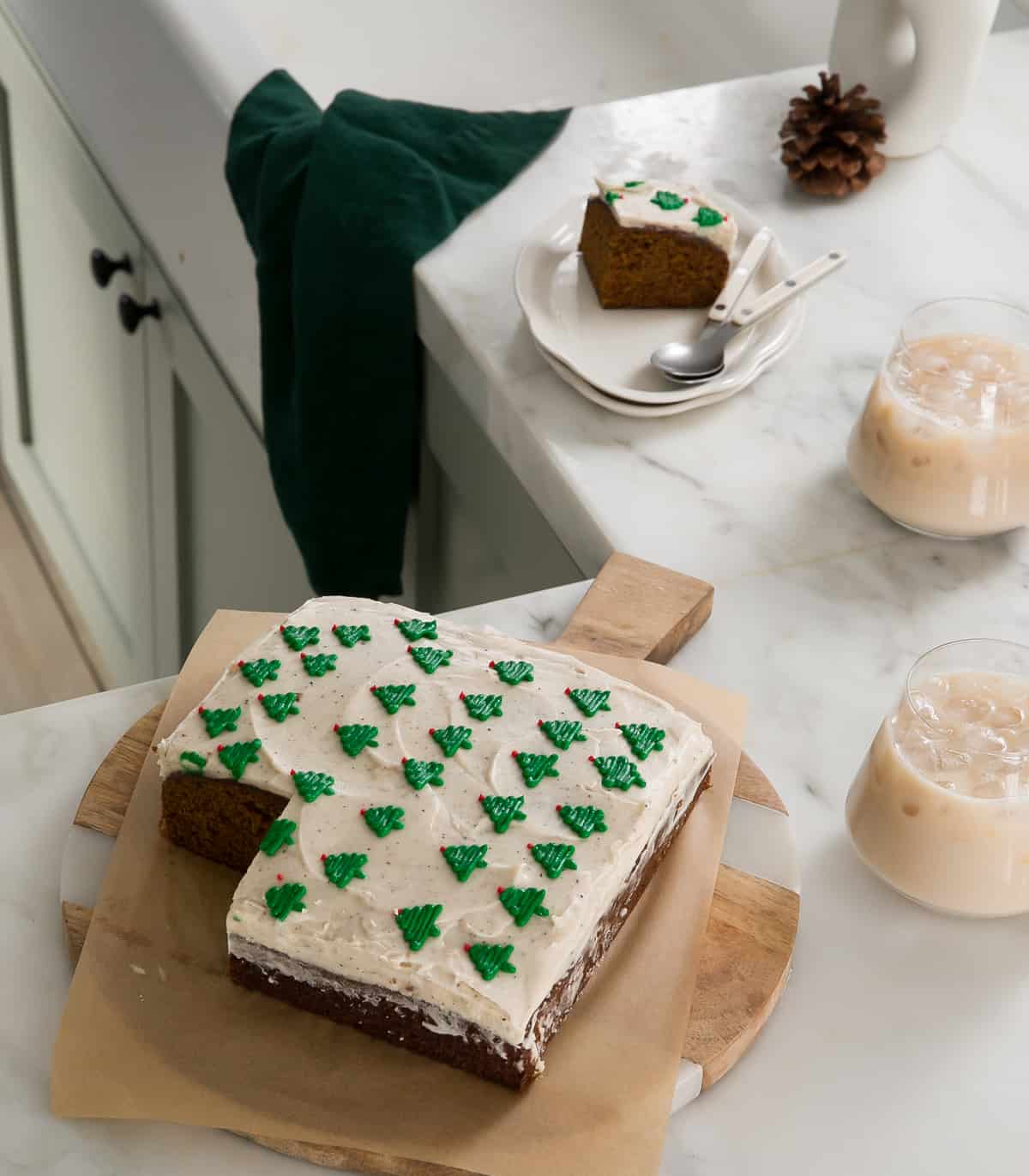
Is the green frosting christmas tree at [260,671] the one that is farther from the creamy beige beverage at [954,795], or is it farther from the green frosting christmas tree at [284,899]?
the creamy beige beverage at [954,795]

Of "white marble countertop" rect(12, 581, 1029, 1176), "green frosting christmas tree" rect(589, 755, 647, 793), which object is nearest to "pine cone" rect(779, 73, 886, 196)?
"white marble countertop" rect(12, 581, 1029, 1176)

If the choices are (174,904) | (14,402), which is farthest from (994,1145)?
(14,402)

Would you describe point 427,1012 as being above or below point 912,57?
below

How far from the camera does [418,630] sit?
845mm

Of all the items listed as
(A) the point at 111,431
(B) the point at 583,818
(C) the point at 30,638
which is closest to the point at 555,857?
(B) the point at 583,818

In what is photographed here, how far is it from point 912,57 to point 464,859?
982mm

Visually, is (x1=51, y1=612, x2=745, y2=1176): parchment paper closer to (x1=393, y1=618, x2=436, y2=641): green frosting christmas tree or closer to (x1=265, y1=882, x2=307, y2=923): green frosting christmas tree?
(x1=265, y1=882, x2=307, y2=923): green frosting christmas tree

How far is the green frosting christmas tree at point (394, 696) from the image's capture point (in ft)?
2.57

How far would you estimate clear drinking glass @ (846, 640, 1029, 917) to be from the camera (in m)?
0.75

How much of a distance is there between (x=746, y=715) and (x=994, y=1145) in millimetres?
296

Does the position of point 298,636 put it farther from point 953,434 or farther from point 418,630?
point 953,434

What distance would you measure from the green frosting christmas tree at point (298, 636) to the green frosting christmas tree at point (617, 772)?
0.18 metres

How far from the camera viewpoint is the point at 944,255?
131cm

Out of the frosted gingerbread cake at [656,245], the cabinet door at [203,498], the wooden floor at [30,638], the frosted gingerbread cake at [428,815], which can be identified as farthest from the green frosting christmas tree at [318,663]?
the wooden floor at [30,638]
